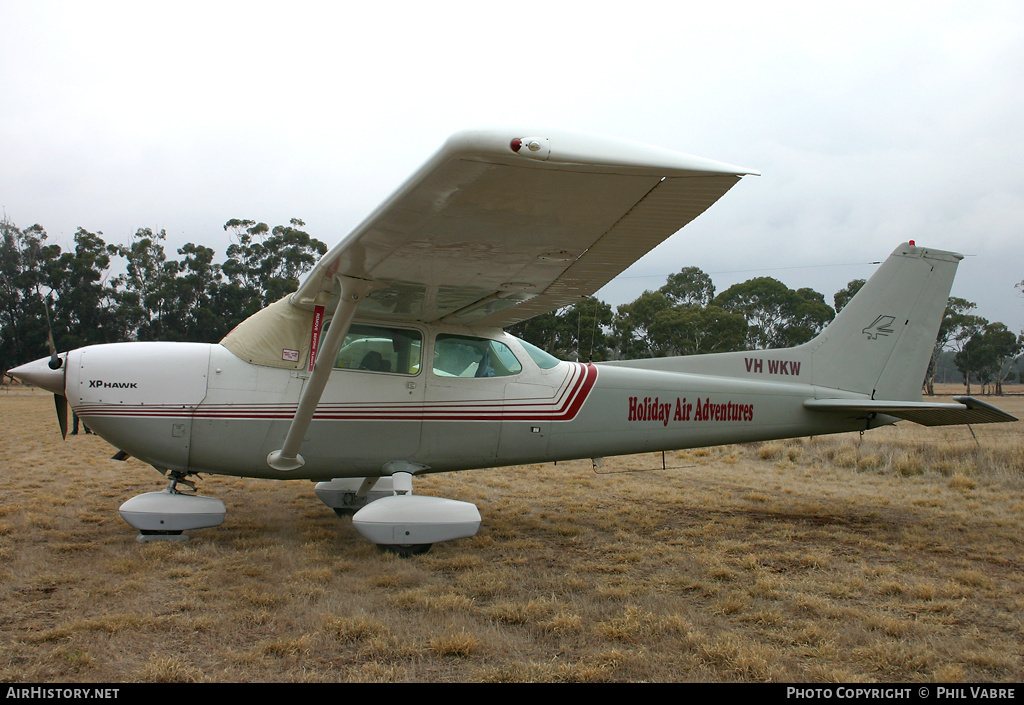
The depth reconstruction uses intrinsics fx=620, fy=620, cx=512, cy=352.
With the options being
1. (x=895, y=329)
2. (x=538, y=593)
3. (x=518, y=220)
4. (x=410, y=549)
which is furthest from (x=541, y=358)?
(x=895, y=329)

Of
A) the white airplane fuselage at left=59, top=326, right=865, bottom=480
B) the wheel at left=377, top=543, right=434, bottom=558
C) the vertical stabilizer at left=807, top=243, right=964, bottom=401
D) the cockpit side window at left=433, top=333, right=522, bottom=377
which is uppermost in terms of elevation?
the vertical stabilizer at left=807, top=243, right=964, bottom=401

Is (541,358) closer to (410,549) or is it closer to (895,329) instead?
(410,549)

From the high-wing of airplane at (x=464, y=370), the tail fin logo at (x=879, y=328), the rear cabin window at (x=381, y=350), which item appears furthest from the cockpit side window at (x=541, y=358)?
the tail fin logo at (x=879, y=328)

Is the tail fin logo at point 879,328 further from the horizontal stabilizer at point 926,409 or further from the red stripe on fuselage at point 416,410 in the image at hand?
the red stripe on fuselage at point 416,410

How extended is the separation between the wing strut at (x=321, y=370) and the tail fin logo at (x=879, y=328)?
5.47 meters

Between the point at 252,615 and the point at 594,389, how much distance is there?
3.51 metres

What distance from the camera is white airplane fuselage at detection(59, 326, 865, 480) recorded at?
5004 millimetres

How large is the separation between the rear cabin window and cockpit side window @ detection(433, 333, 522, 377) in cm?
21

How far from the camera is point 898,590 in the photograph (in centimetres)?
411

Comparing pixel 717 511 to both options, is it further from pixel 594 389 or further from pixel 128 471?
pixel 128 471

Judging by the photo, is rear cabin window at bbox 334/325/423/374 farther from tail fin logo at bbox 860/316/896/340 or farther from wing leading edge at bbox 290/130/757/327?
tail fin logo at bbox 860/316/896/340

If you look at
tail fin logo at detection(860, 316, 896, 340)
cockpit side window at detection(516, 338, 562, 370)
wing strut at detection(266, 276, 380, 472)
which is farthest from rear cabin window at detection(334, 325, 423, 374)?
tail fin logo at detection(860, 316, 896, 340)

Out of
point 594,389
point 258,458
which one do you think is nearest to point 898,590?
point 594,389

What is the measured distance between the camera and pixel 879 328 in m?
6.84
